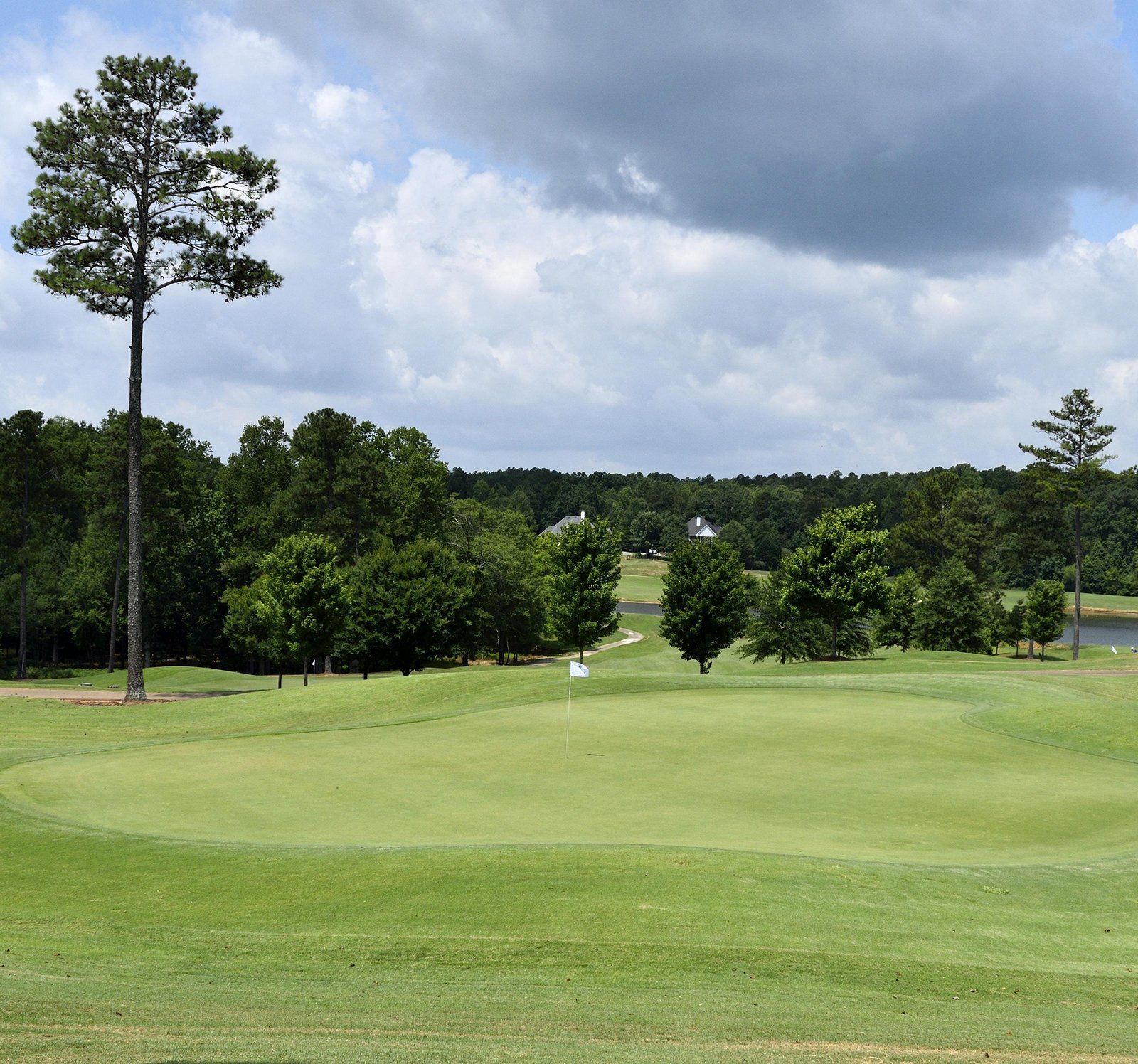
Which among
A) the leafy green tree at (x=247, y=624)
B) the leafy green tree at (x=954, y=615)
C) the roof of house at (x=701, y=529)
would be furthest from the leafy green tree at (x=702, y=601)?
the roof of house at (x=701, y=529)

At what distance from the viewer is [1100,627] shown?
411ft

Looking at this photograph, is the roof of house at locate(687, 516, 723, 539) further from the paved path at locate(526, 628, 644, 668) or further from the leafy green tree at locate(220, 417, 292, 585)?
the leafy green tree at locate(220, 417, 292, 585)

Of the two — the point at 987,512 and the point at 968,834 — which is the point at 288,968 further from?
the point at 987,512

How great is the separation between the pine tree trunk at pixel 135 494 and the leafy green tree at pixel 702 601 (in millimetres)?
29142

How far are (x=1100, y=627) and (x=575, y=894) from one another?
13055cm

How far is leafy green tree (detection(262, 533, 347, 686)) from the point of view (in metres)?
47.5

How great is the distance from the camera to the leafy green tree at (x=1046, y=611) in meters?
74.2

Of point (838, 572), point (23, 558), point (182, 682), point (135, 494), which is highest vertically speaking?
point (135, 494)

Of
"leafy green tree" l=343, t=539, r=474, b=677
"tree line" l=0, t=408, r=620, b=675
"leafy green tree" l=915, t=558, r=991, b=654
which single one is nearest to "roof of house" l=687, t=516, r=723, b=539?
"tree line" l=0, t=408, r=620, b=675

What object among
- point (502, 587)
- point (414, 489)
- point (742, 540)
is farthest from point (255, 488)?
point (742, 540)

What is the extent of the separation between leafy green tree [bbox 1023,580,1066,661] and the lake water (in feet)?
85.9

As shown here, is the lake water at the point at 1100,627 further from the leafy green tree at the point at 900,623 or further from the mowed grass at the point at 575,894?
the mowed grass at the point at 575,894

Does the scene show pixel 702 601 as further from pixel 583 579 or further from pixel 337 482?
pixel 337 482

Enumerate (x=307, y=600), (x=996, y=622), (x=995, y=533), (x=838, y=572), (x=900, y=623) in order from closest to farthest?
(x=307, y=600) → (x=838, y=572) → (x=900, y=623) → (x=996, y=622) → (x=995, y=533)
